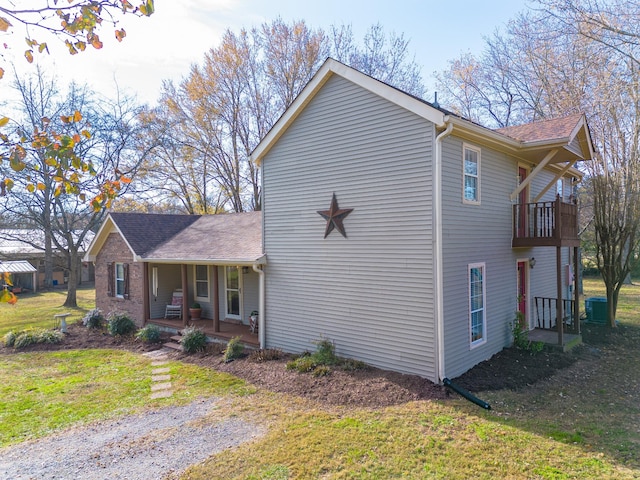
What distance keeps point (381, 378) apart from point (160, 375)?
5246 millimetres

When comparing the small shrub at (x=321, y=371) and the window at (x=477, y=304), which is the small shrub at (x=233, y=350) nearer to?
the small shrub at (x=321, y=371)

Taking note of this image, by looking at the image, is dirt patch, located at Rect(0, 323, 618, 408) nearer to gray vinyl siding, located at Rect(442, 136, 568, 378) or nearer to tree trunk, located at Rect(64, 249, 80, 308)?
gray vinyl siding, located at Rect(442, 136, 568, 378)

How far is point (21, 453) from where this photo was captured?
19.5ft

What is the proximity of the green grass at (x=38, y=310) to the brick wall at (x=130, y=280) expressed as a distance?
1.88 m

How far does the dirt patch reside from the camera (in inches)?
291

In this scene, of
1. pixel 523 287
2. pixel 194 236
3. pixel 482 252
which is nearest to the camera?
pixel 482 252

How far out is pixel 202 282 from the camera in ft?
48.2

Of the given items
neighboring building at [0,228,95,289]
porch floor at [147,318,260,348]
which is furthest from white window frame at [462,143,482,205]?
neighboring building at [0,228,95,289]

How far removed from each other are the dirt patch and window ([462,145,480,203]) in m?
3.78

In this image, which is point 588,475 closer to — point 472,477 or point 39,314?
point 472,477

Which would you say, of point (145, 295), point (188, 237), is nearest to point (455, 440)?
point (145, 295)

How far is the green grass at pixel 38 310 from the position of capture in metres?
16.5

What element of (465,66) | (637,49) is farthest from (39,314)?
(465,66)

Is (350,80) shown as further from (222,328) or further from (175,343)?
(175,343)
